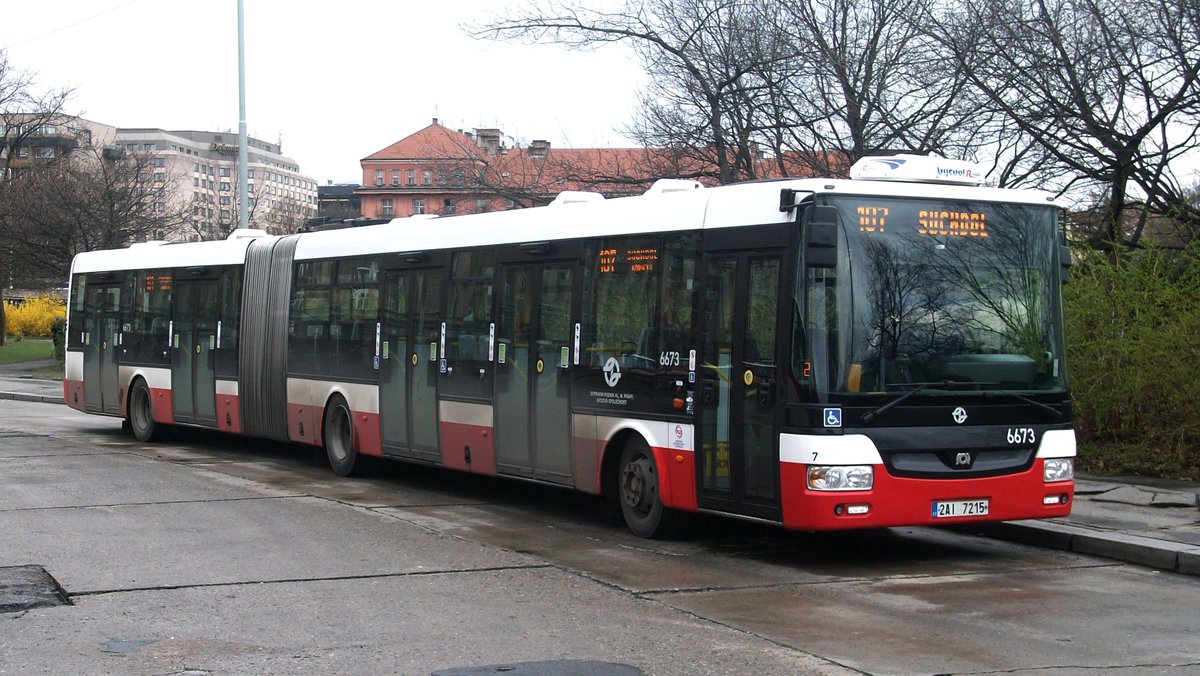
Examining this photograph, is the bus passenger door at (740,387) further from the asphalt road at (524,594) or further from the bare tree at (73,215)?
the bare tree at (73,215)

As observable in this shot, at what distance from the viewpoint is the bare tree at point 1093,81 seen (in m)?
18.4

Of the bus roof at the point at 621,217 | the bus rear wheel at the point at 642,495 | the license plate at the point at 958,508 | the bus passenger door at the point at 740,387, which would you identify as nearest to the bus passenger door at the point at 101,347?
the bus roof at the point at 621,217

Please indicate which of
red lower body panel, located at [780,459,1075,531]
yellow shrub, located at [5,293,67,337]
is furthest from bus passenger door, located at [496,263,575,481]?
yellow shrub, located at [5,293,67,337]

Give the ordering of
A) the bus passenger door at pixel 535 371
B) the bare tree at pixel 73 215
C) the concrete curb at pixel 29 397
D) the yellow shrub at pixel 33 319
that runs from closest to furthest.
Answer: the bus passenger door at pixel 535 371 < the concrete curb at pixel 29 397 < the bare tree at pixel 73 215 < the yellow shrub at pixel 33 319

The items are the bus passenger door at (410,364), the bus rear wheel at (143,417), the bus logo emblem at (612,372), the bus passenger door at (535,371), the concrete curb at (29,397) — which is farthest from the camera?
the concrete curb at (29,397)

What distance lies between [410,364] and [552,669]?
8.70 meters

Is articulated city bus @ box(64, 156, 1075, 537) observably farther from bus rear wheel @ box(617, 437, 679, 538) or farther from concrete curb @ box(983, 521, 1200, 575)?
concrete curb @ box(983, 521, 1200, 575)

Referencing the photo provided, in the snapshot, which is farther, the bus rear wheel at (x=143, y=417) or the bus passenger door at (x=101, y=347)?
the bus passenger door at (x=101, y=347)

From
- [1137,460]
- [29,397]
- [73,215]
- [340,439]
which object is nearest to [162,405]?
[340,439]

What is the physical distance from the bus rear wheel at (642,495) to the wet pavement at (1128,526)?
285 cm

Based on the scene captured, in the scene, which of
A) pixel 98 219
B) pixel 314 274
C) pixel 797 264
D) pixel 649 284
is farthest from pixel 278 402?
pixel 98 219

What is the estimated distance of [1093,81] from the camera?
750 inches

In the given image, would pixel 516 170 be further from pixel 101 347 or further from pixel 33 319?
pixel 33 319

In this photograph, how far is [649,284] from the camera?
1166cm
